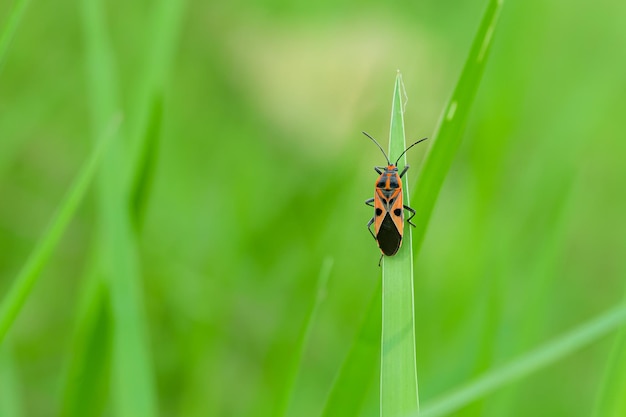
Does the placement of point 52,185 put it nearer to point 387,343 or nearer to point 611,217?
point 387,343

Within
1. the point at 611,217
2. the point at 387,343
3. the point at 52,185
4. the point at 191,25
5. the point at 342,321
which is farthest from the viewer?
the point at 191,25

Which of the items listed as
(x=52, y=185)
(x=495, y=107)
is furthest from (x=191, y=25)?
(x=495, y=107)

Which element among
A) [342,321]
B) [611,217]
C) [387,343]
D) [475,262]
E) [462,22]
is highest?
[462,22]

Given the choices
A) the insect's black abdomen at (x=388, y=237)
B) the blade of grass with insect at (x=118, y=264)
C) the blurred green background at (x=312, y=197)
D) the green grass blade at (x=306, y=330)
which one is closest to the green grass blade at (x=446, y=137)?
the insect's black abdomen at (x=388, y=237)

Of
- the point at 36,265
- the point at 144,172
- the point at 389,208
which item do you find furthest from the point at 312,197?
the point at 36,265

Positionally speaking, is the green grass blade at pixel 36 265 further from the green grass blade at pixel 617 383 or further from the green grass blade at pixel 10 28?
the green grass blade at pixel 617 383

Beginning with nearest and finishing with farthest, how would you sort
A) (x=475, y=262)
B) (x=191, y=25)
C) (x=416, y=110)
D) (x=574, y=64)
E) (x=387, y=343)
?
(x=387, y=343), (x=475, y=262), (x=416, y=110), (x=191, y=25), (x=574, y=64)

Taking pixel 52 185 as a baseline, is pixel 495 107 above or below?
above
